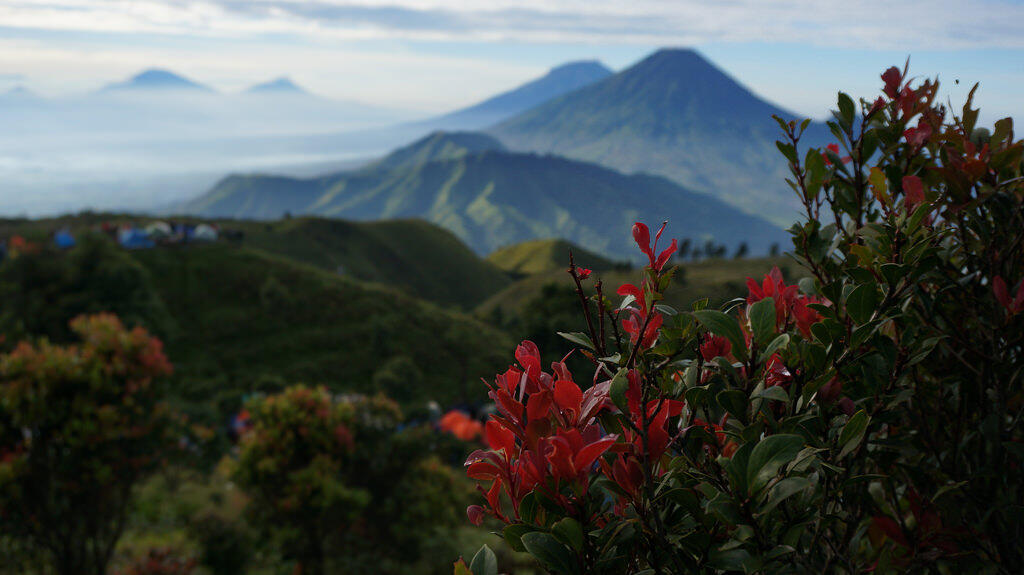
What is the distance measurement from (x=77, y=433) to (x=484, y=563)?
7549mm

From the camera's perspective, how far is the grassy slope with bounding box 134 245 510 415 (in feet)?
127

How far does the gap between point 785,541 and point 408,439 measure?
10.2 meters

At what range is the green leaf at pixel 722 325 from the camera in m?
1.00

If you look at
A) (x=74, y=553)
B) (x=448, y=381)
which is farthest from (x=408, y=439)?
(x=448, y=381)

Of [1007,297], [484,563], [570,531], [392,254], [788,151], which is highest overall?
[788,151]

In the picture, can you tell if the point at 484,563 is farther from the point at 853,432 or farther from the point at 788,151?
the point at 788,151

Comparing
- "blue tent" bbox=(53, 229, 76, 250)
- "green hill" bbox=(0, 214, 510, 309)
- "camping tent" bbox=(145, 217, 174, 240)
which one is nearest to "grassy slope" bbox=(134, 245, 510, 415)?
"camping tent" bbox=(145, 217, 174, 240)

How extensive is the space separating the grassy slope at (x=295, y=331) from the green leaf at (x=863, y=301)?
34.4 meters

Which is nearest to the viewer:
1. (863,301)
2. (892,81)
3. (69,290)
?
(863,301)

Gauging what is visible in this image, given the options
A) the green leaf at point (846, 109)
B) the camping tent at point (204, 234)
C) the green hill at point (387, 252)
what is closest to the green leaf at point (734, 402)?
the green leaf at point (846, 109)

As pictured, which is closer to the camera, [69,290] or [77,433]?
[77,433]

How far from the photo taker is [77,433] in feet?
21.9

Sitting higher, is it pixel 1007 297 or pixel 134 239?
pixel 1007 297

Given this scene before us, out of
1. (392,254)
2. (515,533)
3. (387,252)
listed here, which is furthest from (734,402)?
(387,252)
